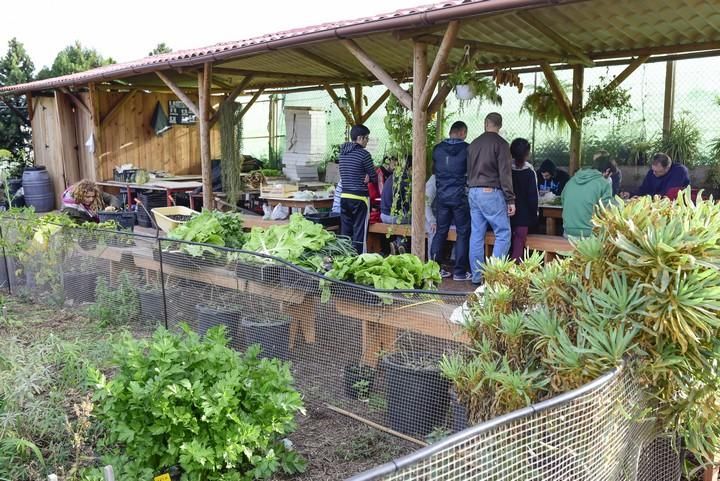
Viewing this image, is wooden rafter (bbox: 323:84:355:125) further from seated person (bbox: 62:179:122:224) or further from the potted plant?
the potted plant

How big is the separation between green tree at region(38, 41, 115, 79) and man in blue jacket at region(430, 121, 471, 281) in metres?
15.1

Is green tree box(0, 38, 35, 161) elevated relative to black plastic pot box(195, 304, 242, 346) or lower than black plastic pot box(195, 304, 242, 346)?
elevated

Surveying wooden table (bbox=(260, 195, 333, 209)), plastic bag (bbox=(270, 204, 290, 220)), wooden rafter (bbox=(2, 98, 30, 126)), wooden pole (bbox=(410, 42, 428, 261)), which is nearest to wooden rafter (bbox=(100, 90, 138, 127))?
wooden rafter (bbox=(2, 98, 30, 126))

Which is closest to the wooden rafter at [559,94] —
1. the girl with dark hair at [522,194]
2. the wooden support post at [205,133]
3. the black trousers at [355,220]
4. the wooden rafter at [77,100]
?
the girl with dark hair at [522,194]

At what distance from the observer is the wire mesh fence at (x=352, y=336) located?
216cm

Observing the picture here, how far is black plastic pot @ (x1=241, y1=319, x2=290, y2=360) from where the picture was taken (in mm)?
4750

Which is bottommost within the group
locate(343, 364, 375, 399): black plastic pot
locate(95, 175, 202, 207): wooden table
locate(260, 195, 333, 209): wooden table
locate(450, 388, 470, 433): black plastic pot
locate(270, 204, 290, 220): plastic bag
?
locate(343, 364, 375, 399): black plastic pot

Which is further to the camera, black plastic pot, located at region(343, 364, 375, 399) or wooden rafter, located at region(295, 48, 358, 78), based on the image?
wooden rafter, located at region(295, 48, 358, 78)

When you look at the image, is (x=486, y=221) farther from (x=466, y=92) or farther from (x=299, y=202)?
(x=299, y=202)

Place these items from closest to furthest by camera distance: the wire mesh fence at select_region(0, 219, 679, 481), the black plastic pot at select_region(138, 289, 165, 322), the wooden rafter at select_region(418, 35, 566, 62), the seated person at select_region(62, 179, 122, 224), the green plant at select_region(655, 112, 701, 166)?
1. the wire mesh fence at select_region(0, 219, 679, 481)
2. the black plastic pot at select_region(138, 289, 165, 322)
3. the wooden rafter at select_region(418, 35, 566, 62)
4. the green plant at select_region(655, 112, 701, 166)
5. the seated person at select_region(62, 179, 122, 224)

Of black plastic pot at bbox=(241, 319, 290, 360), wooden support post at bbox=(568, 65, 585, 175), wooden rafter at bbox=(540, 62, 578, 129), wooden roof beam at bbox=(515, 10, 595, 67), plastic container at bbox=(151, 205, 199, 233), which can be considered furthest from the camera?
wooden support post at bbox=(568, 65, 585, 175)

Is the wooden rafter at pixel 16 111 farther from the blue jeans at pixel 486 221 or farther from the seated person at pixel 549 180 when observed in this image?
the blue jeans at pixel 486 221

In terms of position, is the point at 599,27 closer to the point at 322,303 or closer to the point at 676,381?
the point at 322,303

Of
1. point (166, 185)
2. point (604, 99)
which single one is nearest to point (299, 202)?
point (166, 185)
